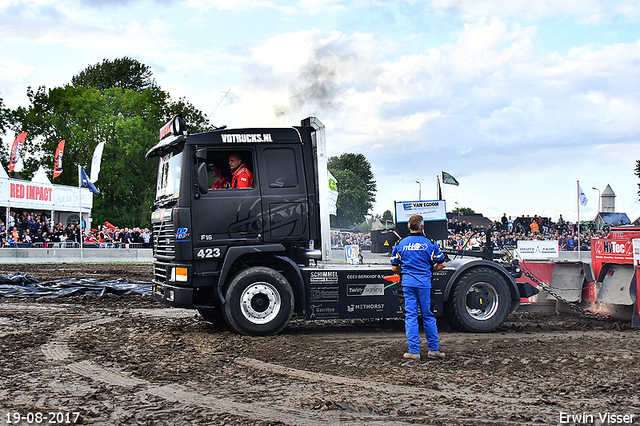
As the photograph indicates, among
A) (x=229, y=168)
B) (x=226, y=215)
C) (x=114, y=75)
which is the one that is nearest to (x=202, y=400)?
(x=226, y=215)

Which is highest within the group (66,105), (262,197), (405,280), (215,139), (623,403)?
(66,105)

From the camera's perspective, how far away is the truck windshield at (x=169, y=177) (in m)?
9.14

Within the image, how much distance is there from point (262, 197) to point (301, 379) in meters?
3.37

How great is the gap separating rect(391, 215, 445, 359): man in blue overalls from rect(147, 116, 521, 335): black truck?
168 centimetres

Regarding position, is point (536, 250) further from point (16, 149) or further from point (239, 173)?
point (16, 149)

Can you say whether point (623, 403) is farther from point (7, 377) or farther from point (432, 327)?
point (7, 377)

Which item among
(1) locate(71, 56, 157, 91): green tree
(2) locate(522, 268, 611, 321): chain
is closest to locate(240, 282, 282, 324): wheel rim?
(2) locate(522, 268, 611, 321): chain

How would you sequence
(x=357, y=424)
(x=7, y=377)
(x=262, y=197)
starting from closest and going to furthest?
(x=357, y=424)
(x=7, y=377)
(x=262, y=197)

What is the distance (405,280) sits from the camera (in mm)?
7691

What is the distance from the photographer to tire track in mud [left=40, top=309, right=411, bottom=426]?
16.4 ft

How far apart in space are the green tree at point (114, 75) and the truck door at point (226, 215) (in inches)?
2187

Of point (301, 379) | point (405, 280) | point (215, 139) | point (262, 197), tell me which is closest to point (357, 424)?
point (301, 379)

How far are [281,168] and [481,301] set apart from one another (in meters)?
3.70

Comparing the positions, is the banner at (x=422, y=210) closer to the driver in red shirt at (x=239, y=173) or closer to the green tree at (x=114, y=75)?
the driver in red shirt at (x=239, y=173)
